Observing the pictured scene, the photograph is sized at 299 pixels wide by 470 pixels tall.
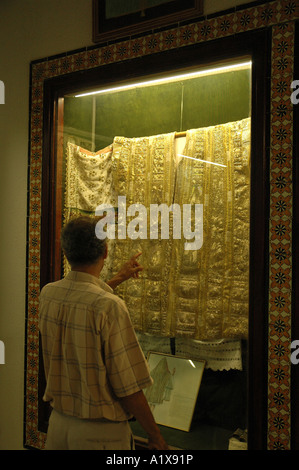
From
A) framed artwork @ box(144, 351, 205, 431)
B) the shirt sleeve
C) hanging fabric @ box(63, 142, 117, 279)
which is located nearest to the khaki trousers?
the shirt sleeve

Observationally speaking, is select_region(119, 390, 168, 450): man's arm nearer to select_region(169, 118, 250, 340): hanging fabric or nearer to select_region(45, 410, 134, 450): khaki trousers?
select_region(45, 410, 134, 450): khaki trousers

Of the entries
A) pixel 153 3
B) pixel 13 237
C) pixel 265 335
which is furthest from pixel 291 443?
pixel 153 3

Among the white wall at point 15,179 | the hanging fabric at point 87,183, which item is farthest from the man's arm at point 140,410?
the white wall at point 15,179

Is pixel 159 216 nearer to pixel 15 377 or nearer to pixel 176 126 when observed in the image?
pixel 176 126

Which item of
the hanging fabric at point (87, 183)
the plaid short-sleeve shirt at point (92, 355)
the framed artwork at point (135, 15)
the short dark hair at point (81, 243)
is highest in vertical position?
the framed artwork at point (135, 15)

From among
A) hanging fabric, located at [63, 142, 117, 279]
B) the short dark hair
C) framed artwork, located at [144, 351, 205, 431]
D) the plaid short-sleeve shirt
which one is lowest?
framed artwork, located at [144, 351, 205, 431]

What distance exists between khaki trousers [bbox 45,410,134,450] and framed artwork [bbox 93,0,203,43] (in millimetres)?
1825

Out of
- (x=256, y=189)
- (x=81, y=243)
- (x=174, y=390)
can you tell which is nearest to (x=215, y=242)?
(x=256, y=189)

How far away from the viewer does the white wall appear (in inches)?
111

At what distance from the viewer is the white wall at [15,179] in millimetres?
2812

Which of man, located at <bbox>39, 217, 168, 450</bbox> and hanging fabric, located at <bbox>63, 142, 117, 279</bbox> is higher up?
hanging fabric, located at <bbox>63, 142, 117, 279</bbox>

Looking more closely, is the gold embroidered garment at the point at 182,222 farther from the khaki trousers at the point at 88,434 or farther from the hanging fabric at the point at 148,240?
the khaki trousers at the point at 88,434

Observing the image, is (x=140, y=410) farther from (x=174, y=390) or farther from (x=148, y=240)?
(x=148, y=240)

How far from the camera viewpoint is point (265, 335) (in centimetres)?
198
